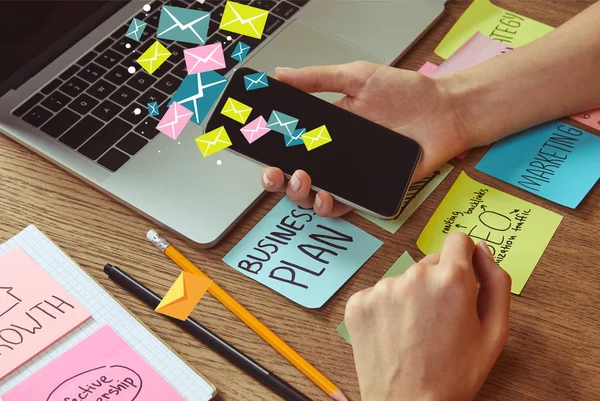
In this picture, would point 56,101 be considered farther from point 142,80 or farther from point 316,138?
point 316,138

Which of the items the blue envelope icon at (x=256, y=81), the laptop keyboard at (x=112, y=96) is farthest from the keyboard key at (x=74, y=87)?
the blue envelope icon at (x=256, y=81)

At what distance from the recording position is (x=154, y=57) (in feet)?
2.57

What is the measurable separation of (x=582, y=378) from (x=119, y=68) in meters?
0.62

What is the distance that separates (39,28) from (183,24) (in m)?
0.18

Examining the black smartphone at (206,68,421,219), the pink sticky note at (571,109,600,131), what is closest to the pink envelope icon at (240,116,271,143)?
the black smartphone at (206,68,421,219)

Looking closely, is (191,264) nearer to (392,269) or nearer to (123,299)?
(123,299)

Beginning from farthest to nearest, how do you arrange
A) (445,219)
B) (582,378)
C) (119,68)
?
(119,68)
(445,219)
(582,378)

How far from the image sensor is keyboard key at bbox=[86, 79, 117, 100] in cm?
75

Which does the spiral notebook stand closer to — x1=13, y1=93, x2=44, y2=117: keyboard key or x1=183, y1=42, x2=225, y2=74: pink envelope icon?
x1=13, y1=93, x2=44, y2=117: keyboard key

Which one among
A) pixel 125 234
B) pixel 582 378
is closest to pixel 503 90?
pixel 582 378

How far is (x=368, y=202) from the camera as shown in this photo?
2.10 ft

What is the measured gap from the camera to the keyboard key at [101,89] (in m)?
0.75

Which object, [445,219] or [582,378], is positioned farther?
[445,219]

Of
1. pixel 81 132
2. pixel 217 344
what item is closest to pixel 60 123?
pixel 81 132
